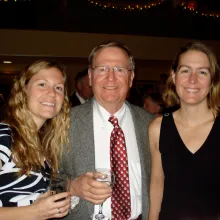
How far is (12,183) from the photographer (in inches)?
69.4

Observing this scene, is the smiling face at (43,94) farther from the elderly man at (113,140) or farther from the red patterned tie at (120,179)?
the red patterned tie at (120,179)

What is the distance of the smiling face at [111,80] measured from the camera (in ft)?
7.87

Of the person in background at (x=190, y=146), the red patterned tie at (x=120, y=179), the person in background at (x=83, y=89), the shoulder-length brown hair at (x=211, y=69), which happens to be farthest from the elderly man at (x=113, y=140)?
the person in background at (x=83, y=89)

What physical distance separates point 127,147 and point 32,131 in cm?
74

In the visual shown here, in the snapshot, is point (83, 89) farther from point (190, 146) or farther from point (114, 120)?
point (190, 146)

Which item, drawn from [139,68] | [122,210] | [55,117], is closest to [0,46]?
[139,68]

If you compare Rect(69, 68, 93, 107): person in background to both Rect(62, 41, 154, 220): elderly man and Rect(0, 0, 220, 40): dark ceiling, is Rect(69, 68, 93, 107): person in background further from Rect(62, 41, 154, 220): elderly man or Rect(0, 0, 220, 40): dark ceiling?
Rect(0, 0, 220, 40): dark ceiling

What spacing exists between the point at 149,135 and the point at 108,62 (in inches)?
26.5

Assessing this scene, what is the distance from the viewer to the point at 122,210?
2156mm

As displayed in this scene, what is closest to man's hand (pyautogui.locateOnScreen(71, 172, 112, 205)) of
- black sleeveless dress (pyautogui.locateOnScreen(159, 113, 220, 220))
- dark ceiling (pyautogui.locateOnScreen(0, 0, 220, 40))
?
black sleeveless dress (pyautogui.locateOnScreen(159, 113, 220, 220))

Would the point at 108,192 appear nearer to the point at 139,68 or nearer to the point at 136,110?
the point at 136,110

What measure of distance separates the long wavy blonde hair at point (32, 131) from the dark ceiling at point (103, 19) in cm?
860

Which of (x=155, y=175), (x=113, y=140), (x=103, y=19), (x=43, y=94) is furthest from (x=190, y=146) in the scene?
(x=103, y=19)

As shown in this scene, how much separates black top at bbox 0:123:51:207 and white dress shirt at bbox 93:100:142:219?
558 mm
